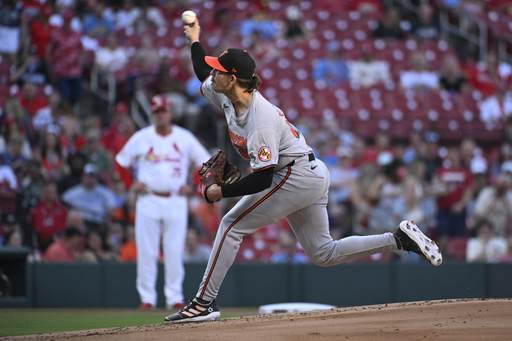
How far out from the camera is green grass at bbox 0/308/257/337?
581cm

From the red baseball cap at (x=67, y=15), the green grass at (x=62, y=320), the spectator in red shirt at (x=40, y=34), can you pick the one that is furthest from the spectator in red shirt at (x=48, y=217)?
the red baseball cap at (x=67, y=15)

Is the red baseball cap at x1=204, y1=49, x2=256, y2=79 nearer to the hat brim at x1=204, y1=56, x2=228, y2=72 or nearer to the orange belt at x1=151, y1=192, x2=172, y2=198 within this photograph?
the hat brim at x1=204, y1=56, x2=228, y2=72

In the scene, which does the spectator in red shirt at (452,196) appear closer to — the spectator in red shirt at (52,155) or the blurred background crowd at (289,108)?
the blurred background crowd at (289,108)

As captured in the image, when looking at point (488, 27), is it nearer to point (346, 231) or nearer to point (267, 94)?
point (267, 94)

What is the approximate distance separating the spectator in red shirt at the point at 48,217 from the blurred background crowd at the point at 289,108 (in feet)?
0.06

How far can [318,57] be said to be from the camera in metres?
14.4

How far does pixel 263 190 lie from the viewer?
4.95 m

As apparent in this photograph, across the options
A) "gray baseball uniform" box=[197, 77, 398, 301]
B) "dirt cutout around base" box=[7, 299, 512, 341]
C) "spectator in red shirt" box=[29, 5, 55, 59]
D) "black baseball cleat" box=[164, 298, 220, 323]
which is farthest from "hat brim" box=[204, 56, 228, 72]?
"spectator in red shirt" box=[29, 5, 55, 59]

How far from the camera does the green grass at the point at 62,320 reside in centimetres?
581

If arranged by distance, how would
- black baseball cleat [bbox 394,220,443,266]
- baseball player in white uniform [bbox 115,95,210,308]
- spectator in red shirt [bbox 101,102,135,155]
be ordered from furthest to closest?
1. spectator in red shirt [bbox 101,102,135,155]
2. baseball player in white uniform [bbox 115,95,210,308]
3. black baseball cleat [bbox 394,220,443,266]

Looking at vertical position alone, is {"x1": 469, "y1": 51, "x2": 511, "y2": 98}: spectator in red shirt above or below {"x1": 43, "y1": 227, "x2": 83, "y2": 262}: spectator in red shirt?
above

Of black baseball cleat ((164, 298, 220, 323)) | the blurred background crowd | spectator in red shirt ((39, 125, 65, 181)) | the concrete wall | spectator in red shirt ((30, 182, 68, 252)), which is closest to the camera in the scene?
black baseball cleat ((164, 298, 220, 323))

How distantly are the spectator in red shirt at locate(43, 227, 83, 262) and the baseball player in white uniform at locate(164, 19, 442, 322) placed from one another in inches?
174

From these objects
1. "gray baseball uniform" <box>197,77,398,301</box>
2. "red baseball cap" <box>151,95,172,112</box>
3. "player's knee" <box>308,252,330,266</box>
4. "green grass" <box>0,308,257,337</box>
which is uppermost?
"red baseball cap" <box>151,95,172,112</box>
